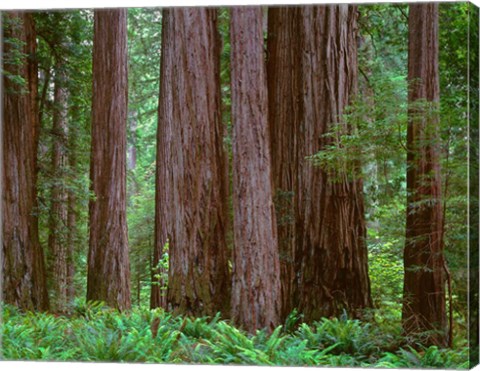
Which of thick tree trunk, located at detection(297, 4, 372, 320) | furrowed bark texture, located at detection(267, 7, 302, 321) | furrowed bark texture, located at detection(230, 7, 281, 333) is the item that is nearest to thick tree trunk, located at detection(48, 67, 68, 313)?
furrowed bark texture, located at detection(230, 7, 281, 333)

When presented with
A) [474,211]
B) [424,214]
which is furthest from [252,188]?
[474,211]

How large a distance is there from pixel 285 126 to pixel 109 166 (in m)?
1.91

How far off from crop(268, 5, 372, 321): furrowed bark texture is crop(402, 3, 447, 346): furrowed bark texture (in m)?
0.50

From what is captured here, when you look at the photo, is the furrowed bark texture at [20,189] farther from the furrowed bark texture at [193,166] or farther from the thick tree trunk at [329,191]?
the thick tree trunk at [329,191]

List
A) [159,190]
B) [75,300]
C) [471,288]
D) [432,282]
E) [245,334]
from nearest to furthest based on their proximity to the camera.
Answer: [471,288]
[432,282]
[245,334]
[75,300]
[159,190]

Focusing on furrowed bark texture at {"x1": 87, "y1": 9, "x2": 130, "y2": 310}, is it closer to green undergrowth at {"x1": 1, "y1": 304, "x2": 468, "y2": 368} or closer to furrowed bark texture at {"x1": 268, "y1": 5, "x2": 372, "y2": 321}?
green undergrowth at {"x1": 1, "y1": 304, "x2": 468, "y2": 368}

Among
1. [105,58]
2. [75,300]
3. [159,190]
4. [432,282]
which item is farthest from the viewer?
[105,58]

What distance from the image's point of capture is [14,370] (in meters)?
7.30

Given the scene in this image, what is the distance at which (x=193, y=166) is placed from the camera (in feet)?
26.6

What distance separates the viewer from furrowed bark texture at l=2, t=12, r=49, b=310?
7.97 m

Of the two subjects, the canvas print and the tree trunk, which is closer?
the canvas print

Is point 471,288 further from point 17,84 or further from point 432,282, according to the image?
point 17,84

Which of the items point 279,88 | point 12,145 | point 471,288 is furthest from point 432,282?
point 12,145

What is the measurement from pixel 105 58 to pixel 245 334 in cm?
345
